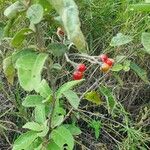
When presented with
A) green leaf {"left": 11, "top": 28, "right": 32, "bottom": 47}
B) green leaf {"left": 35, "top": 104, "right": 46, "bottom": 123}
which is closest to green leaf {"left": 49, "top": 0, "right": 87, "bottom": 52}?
green leaf {"left": 11, "top": 28, "right": 32, "bottom": 47}

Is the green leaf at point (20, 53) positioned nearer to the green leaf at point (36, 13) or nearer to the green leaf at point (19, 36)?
the green leaf at point (19, 36)

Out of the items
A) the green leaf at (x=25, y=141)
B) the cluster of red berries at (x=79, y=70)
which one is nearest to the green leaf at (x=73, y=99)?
the cluster of red berries at (x=79, y=70)

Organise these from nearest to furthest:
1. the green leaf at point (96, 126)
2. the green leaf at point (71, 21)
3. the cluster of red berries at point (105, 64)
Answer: the green leaf at point (71, 21) → the cluster of red berries at point (105, 64) → the green leaf at point (96, 126)

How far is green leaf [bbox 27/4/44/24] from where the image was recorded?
0.96m

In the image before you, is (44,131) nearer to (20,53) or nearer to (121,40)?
(20,53)

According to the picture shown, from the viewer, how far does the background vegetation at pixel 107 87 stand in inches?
62.7

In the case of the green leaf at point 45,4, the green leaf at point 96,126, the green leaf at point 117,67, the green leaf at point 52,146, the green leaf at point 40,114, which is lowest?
the green leaf at point 96,126

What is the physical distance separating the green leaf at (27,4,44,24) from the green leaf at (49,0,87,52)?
0.38ft

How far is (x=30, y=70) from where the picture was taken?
991mm

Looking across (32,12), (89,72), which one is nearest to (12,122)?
(89,72)

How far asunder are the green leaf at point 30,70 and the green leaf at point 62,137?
0.21 meters

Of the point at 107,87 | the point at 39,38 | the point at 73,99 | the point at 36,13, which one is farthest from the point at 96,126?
the point at 36,13

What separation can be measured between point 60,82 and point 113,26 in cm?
31

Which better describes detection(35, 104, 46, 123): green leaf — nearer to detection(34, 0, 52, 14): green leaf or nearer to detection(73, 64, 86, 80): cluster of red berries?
detection(73, 64, 86, 80): cluster of red berries
